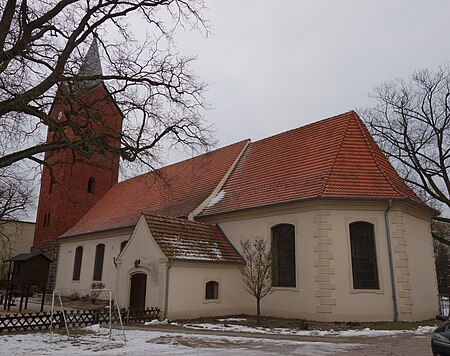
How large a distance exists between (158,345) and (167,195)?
14592 mm

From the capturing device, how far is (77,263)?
2830cm

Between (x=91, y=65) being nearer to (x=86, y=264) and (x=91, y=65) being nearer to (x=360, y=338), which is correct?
(x=360, y=338)

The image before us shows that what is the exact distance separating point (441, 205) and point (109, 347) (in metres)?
22.7

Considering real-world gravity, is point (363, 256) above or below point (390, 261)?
above

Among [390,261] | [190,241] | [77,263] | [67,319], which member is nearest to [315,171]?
[390,261]

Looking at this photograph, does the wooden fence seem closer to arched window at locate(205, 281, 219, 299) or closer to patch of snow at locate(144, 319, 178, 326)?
patch of snow at locate(144, 319, 178, 326)

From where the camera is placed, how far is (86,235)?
2731cm

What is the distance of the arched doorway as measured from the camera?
16.8 meters

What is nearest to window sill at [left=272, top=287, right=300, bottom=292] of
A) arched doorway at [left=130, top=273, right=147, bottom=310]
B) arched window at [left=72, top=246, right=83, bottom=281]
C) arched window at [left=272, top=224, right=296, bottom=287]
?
arched window at [left=272, top=224, right=296, bottom=287]

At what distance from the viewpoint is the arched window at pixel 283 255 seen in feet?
55.4

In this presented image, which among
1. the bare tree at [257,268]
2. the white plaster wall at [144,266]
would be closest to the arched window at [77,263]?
the white plaster wall at [144,266]

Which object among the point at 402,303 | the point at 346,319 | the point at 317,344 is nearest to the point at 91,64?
the point at 317,344

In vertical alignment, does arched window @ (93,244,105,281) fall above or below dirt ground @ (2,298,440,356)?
above

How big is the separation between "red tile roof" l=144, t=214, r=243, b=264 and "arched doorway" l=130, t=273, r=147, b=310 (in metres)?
1.72
